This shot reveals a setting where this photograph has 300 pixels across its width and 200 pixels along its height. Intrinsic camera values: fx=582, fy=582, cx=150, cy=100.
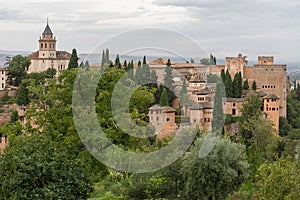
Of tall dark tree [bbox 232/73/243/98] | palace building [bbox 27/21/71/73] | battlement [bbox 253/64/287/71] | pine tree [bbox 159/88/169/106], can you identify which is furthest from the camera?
palace building [bbox 27/21/71/73]

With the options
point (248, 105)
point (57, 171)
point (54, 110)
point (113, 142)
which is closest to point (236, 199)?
point (113, 142)

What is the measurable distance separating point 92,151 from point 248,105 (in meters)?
24.8

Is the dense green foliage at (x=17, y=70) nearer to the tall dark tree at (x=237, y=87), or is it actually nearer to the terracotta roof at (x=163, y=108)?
the tall dark tree at (x=237, y=87)

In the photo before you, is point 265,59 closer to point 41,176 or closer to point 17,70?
point 17,70

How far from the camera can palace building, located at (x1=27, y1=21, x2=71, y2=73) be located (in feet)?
167

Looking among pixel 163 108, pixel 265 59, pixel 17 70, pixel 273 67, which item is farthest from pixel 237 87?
pixel 17 70

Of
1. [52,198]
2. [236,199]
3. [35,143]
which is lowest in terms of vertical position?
[236,199]

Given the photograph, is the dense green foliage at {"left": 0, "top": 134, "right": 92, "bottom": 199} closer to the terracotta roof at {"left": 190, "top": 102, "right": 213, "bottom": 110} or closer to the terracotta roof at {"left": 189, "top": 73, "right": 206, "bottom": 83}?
the terracotta roof at {"left": 190, "top": 102, "right": 213, "bottom": 110}

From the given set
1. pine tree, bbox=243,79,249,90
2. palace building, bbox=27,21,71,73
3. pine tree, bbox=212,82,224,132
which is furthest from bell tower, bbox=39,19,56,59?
pine tree, bbox=212,82,224,132

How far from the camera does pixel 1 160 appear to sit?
456 inches

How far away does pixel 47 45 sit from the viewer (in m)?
52.4

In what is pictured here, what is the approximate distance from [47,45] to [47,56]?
140 centimetres

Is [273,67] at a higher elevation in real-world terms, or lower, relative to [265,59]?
lower

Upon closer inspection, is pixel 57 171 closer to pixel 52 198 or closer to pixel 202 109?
pixel 52 198
